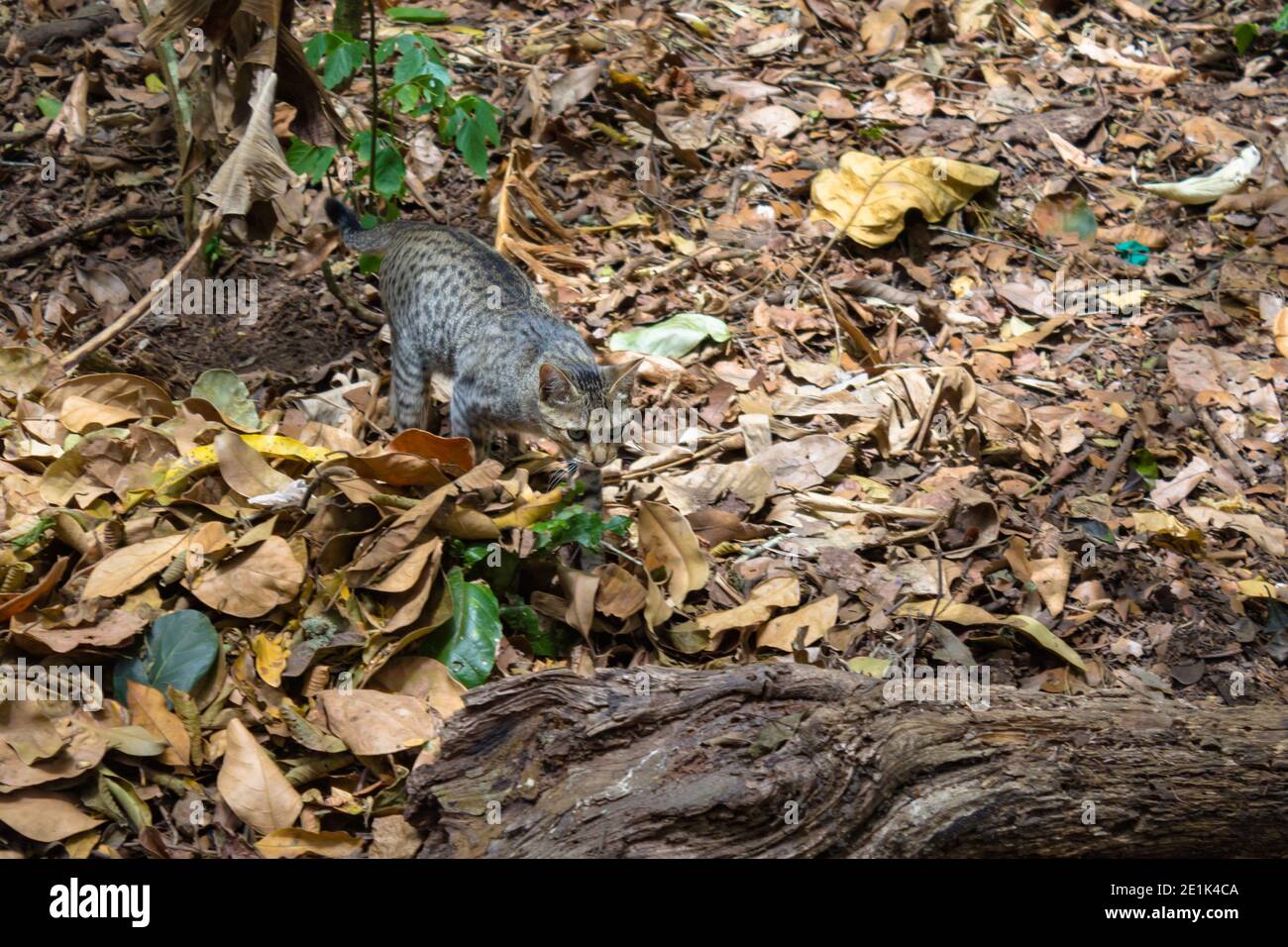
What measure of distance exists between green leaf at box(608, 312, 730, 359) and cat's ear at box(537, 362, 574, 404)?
1310 millimetres

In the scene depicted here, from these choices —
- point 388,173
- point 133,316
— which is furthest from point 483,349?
point 133,316

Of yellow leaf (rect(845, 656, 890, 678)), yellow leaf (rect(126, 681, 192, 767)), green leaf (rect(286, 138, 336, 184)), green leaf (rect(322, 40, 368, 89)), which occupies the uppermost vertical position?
green leaf (rect(322, 40, 368, 89))

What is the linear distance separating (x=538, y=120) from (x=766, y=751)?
5548 mm

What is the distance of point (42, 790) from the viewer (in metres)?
3.83

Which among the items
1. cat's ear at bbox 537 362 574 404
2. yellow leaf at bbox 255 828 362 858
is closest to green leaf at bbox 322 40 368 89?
cat's ear at bbox 537 362 574 404

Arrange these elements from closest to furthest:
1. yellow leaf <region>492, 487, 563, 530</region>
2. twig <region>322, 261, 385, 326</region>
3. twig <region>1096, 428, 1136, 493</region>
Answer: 1. yellow leaf <region>492, 487, 563, 530</region>
2. twig <region>1096, 428, 1136, 493</region>
3. twig <region>322, 261, 385, 326</region>

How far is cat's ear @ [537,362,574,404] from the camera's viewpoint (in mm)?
5414

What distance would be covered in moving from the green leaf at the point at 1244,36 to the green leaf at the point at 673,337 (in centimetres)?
533

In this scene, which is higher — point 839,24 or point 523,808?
point 839,24

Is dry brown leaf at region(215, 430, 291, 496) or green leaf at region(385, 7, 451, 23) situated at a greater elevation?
green leaf at region(385, 7, 451, 23)

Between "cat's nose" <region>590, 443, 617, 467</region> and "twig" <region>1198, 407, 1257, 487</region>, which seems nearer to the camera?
"cat's nose" <region>590, 443, 617, 467</region>

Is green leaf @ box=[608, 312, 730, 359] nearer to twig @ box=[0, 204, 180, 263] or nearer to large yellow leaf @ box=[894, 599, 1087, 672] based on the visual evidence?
large yellow leaf @ box=[894, 599, 1087, 672]
